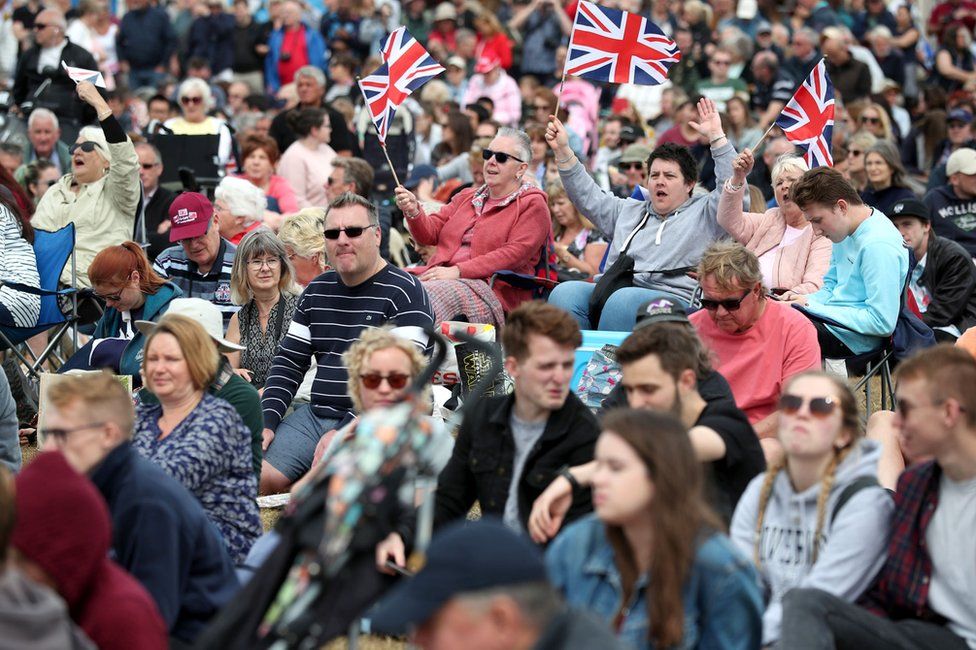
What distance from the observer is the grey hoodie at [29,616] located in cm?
317

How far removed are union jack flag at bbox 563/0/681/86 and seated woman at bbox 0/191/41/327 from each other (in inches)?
138

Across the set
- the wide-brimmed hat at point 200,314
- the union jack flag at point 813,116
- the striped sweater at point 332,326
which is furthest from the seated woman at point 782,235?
the wide-brimmed hat at point 200,314

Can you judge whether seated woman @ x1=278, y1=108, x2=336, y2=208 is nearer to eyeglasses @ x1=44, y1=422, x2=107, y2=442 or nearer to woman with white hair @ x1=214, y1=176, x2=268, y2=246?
woman with white hair @ x1=214, y1=176, x2=268, y2=246

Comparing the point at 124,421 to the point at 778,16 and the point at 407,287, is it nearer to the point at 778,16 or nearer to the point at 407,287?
the point at 407,287

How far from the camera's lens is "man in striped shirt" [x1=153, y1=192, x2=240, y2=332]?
8688mm

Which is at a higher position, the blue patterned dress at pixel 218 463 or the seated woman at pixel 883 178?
the seated woman at pixel 883 178

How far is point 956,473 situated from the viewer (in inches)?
168

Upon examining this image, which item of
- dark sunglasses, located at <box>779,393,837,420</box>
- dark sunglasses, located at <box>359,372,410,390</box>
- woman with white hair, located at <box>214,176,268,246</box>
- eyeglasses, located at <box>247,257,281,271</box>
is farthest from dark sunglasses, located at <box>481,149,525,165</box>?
dark sunglasses, located at <box>779,393,837,420</box>

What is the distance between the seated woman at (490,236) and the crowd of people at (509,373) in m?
0.02

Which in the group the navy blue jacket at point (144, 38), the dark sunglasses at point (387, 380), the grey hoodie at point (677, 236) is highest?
the navy blue jacket at point (144, 38)

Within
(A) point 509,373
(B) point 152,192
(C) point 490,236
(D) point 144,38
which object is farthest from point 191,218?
(D) point 144,38

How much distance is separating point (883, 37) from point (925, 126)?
12.6 ft

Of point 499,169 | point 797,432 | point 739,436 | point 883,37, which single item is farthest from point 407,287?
point 883,37

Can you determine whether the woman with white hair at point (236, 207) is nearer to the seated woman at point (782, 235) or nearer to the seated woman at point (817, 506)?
the seated woman at point (782, 235)
